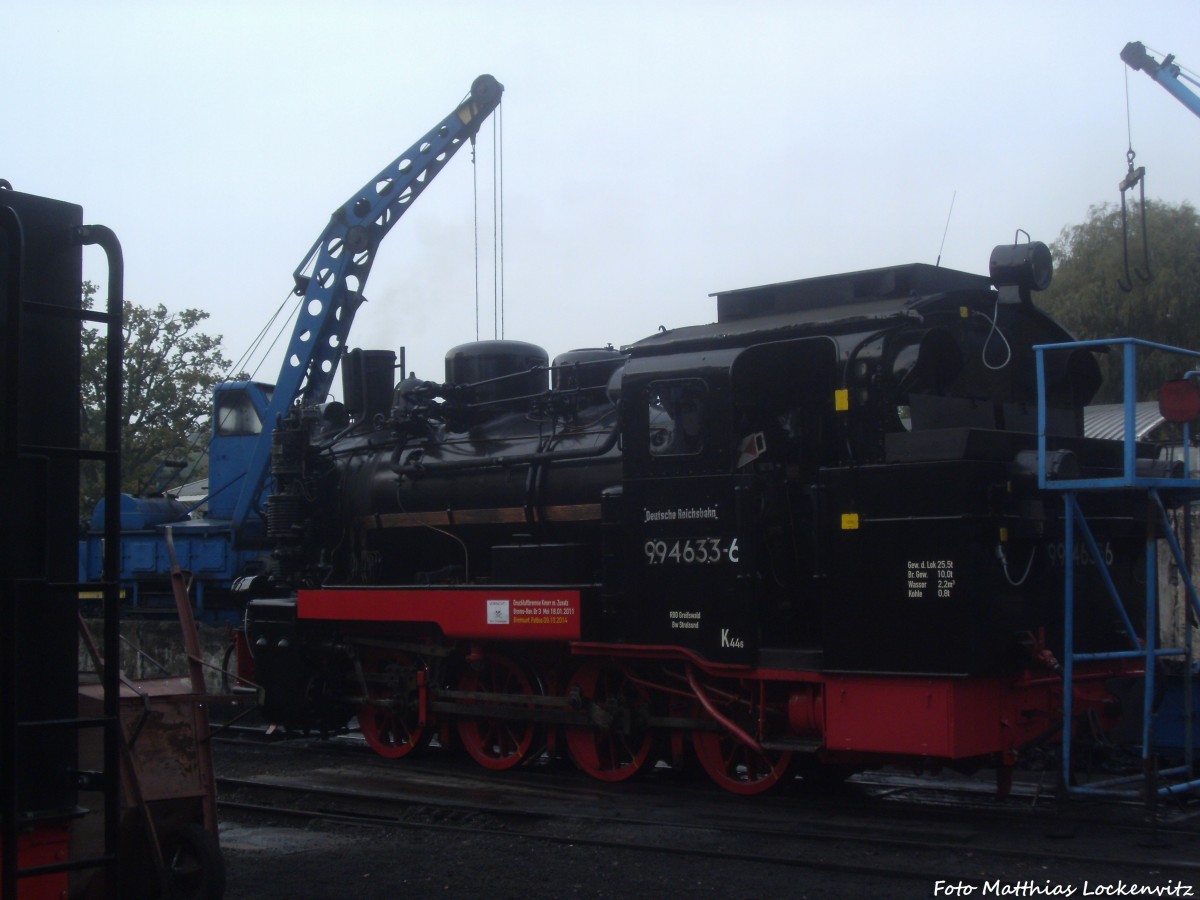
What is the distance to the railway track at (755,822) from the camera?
283 inches

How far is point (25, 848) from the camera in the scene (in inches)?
170

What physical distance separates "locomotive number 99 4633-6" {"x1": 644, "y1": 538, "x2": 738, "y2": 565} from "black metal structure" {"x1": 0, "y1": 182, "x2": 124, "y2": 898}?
5422 mm

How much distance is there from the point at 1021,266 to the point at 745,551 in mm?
3035

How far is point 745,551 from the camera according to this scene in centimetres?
900

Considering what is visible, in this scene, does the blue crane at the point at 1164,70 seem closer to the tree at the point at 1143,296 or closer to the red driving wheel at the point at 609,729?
the tree at the point at 1143,296

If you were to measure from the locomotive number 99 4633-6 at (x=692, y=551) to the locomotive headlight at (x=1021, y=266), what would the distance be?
2906mm

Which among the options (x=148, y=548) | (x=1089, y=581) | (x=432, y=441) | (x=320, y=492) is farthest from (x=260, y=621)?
(x=1089, y=581)

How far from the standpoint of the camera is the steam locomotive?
27.0 feet

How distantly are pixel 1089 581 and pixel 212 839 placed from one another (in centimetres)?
634

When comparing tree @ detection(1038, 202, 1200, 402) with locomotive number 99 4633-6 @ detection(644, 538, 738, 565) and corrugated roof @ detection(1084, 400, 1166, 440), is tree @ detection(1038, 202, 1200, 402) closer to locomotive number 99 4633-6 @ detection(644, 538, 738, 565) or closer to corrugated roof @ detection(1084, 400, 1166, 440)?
corrugated roof @ detection(1084, 400, 1166, 440)

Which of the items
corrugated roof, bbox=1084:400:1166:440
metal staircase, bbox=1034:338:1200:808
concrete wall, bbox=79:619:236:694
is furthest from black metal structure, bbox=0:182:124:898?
corrugated roof, bbox=1084:400:1166:440

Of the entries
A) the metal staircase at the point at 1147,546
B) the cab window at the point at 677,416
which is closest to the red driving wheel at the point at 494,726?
the cab window at the point at 677,416

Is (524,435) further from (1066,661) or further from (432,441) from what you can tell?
(1066,661)

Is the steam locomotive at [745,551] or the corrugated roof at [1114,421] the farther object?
the corrugated roof at [1114,421]
